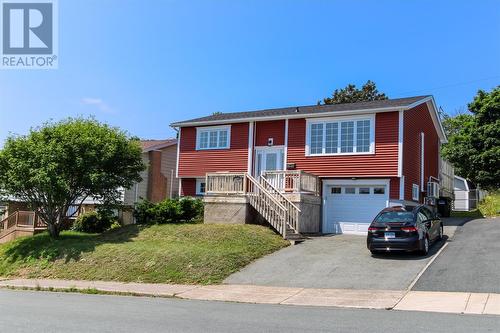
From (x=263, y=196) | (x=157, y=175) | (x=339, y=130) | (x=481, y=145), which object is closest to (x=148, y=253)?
(x=263, y=196)

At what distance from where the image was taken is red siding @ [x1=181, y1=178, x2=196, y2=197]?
2770 cm

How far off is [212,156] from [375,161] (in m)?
8.97

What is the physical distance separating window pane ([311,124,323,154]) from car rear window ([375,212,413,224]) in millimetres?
7370

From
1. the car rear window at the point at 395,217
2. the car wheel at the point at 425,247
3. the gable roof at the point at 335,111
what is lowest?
the car wheel at the point at 425,247

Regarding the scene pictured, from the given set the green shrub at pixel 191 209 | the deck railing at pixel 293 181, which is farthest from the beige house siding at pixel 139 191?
the deck railing at pixel 293 181

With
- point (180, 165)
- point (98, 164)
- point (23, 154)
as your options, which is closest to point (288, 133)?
point (180, 165)

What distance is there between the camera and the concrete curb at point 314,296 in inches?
412

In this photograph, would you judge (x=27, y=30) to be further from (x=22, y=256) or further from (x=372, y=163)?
(x=372, y=163)

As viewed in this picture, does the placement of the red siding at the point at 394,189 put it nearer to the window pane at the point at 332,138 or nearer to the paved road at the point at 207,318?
the window pane at the point at 332,138

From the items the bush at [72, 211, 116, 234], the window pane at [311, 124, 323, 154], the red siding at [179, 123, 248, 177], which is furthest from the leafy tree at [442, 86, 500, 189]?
the bush at [72, 211, 116, 234]

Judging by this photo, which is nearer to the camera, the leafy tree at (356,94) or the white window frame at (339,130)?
the white window frame at (339,130)

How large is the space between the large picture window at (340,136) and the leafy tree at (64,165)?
8500 millimetres

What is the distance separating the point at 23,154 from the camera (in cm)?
2048

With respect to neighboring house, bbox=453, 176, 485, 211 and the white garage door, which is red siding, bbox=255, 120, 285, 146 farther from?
neighboring house, bbox=453, 176, 485, 211
